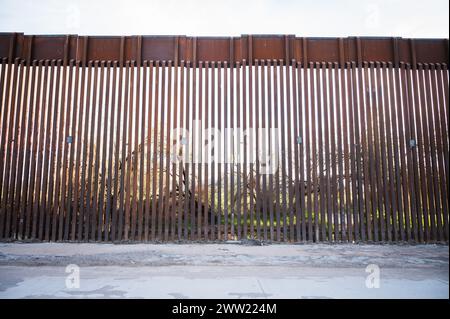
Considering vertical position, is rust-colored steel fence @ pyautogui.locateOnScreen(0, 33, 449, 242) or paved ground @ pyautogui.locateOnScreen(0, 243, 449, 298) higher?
rust-colored steel fence @ pyautogui.locateOnScreen(0, 33, 449, 242)

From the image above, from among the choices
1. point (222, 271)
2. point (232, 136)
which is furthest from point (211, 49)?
point (222, 271)

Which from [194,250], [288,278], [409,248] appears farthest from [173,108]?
[409,248]

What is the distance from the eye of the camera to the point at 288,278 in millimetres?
4703

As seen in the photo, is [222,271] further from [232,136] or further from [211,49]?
[211,49]

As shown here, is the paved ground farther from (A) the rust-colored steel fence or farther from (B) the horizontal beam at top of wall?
(B) the horizontal beam at top of wall

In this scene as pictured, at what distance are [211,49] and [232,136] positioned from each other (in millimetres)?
2334

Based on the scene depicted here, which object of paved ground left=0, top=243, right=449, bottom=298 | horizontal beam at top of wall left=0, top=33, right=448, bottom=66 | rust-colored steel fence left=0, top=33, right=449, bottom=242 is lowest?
paved ground left=0, top=243, right=449, bottom=298

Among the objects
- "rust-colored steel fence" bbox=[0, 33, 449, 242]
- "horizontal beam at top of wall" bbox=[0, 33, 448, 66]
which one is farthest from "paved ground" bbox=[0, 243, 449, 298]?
"horizontal beam at top of wall" bbox=[0, 33, 448, 66]

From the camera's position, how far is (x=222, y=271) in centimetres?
520

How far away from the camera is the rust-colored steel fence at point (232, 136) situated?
788 cm

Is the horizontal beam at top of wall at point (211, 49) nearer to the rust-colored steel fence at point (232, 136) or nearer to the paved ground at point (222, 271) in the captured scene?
the rust-colored steel fence at point (232, 136)

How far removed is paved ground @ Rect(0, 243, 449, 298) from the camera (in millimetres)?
3936

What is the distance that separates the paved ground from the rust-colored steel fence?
0.69 m
